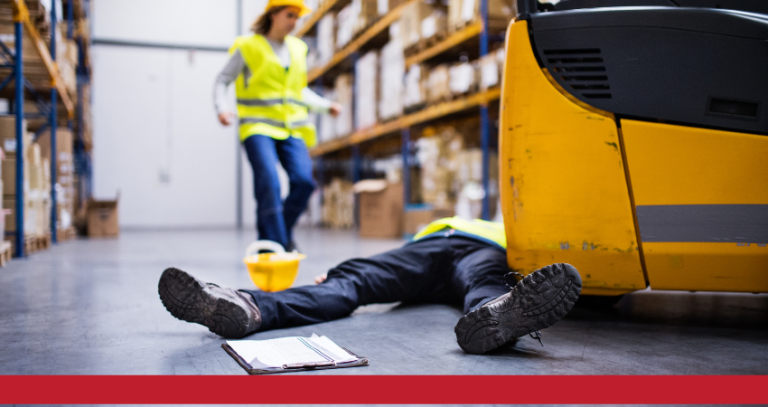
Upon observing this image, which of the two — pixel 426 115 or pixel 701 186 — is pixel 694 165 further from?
pixel 426 115

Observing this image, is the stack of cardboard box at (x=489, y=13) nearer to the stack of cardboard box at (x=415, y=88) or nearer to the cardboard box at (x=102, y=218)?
the stack of cardboard box at (x=415, y=88)

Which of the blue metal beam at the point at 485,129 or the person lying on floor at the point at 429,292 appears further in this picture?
the blue metal beam at the point at 485,129

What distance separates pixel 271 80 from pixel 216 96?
35 centimetres

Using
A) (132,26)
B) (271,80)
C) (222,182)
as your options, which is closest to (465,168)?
(271,80)

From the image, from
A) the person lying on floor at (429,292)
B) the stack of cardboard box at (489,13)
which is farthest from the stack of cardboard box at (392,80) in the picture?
the person lying on floor at (429,292)

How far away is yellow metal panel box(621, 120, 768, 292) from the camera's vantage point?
4.98 ft

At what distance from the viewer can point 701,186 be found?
154cm

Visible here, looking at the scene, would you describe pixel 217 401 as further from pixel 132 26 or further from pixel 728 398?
pixel 132 26

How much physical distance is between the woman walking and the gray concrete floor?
942 millimetres

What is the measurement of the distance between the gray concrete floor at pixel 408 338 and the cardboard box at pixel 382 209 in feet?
13.4

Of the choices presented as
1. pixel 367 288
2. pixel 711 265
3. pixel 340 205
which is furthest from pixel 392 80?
pixel 711 265

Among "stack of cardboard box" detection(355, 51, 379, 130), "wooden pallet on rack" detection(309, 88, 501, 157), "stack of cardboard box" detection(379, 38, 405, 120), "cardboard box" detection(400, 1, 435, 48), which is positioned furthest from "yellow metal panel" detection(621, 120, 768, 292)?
"stack of cardboard box" detection(355, 51, 379, 130)

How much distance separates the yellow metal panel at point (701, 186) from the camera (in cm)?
152

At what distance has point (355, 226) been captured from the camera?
944 cm
